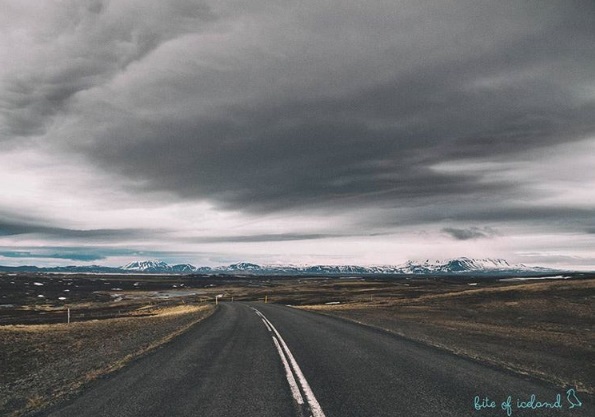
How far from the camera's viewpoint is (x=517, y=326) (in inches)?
1193

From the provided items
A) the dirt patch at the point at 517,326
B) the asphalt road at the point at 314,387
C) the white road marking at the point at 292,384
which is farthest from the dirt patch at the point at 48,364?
the dirt patch at the point at 517,326

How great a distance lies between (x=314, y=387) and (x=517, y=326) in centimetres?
2799

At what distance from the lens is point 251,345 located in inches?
615

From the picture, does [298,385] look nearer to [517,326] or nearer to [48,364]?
[48,364]

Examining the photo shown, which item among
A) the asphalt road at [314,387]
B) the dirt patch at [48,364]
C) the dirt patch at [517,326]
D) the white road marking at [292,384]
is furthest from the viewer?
the dirt patch at [517,326]

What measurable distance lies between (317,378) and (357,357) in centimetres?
314

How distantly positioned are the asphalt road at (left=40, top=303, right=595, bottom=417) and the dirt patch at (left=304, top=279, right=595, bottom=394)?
200cm

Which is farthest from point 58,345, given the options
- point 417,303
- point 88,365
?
→ point 417,303

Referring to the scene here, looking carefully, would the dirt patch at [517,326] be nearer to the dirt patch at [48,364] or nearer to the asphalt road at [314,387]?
the asphalt road at [314,387]

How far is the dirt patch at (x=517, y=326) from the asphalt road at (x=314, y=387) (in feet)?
6.55

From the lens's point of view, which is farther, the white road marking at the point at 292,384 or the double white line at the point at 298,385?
the white road marking at the point at 292,384

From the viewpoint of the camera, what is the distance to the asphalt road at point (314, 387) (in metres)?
7.29

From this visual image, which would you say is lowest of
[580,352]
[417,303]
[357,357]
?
A: [417,303]

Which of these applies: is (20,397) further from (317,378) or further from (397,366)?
(397,366)
